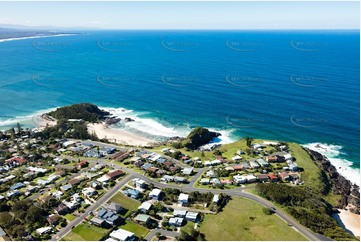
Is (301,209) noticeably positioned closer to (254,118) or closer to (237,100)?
(254,118)

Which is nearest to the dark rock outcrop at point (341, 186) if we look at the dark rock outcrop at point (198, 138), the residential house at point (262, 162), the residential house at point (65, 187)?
the residential house at point (262, 162)

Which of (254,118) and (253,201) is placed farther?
(254,118)

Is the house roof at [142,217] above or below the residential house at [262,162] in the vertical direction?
below

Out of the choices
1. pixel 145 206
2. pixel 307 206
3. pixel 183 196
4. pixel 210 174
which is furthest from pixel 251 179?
pixel 145 206

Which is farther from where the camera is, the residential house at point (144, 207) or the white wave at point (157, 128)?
the white wave at point (157, 128)

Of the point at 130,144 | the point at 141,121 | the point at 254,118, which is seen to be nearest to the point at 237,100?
the point at 254,118

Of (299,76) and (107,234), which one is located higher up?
(299,76)

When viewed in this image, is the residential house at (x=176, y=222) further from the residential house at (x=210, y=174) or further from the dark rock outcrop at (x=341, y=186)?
the dark rock outcrop at (x=341, y=186)
